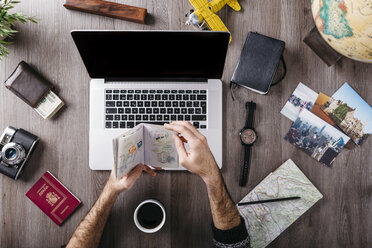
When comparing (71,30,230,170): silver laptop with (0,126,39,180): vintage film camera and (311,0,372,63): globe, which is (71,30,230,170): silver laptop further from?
(311,0,372,63): globe

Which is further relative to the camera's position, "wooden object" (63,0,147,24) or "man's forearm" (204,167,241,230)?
"wooden object" (63,0,147,24)

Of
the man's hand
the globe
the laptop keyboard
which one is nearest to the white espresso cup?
the man's hand

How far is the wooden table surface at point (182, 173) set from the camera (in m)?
1.11

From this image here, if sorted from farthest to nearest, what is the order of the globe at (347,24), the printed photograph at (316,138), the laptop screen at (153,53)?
the printed photograph at (316,138) < the laptop screen at (153,53) < the globe at (347,24)

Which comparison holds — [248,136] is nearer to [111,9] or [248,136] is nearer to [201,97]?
[201,97]

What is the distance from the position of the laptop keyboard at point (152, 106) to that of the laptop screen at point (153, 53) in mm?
66

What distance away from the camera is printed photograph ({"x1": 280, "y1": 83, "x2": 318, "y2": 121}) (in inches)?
44.5

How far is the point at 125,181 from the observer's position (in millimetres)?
1015

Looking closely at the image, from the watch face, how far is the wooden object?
0.62m

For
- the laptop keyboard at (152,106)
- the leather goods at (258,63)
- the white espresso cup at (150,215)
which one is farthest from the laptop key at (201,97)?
the white espresso cup at (150,215)

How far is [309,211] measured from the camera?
1.11 metres

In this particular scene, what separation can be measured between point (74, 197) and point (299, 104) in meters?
1.00

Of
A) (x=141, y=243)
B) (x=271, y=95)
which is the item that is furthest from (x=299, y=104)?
(x=141, y=243)

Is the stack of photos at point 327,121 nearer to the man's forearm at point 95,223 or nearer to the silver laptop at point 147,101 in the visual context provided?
the silver laptop at point 147,101
